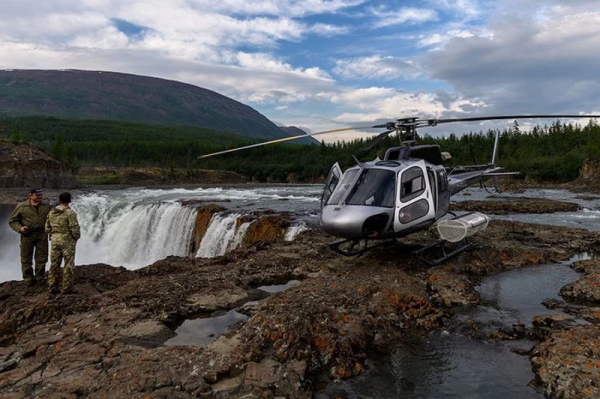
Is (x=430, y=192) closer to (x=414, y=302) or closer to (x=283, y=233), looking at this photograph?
(x=414, y=302)

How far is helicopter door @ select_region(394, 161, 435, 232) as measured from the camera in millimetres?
9148

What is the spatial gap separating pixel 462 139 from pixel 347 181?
9475cm

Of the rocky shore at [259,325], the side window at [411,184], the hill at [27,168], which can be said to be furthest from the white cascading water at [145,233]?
the hill at [27,168]

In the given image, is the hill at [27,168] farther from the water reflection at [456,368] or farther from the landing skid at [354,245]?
the water reflection at [456,368]

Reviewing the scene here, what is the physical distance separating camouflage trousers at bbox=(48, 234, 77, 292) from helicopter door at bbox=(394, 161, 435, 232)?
6.76 meters

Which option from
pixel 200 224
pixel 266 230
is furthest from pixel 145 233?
pixel 266 230

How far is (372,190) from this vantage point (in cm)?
922

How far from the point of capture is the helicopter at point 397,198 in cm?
888

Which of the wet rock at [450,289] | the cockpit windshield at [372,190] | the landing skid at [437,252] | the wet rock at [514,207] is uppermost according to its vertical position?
the cockpit windshield at [372,190]

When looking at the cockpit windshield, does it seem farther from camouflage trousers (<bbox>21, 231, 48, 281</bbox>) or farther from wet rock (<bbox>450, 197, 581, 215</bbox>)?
wet rock (<bbox>450, 197, 581, 215</bbox>)

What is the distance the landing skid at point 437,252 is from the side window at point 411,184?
5.25ft

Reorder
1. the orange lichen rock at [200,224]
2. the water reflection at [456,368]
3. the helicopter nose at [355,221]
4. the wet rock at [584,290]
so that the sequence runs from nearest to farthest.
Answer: the water reflection at [456,368]
the wet rock at [584,290]
the helicopter nose at [355,221]
the orange lichen rock at [200,224]

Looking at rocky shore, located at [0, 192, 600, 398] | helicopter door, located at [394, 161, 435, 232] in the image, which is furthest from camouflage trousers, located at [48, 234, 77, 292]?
helicopter door, located at [394, 161, 435, 232]

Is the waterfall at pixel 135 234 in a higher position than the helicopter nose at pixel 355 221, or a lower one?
lower
